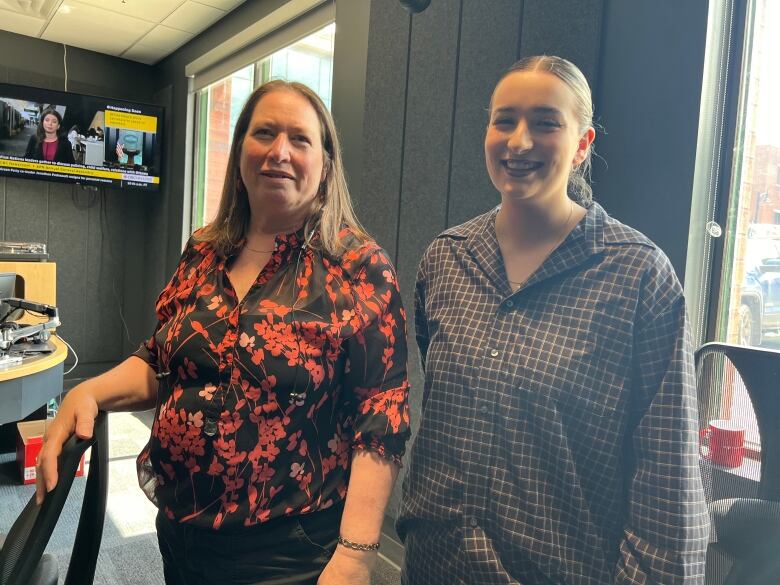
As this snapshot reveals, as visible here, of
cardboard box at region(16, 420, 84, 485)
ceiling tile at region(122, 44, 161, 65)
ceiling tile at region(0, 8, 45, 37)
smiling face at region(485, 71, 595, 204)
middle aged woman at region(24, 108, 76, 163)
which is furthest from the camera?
ceiling tile at region(122, 44, 161, 65)

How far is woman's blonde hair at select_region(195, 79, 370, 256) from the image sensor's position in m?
0.97

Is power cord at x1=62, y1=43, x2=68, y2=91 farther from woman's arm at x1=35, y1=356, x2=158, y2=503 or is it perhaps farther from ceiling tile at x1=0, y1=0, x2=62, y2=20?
woman's arm at x1=35, y1=356, x2=158, y2=503

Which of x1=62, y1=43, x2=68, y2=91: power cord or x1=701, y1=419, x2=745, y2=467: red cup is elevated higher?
x1=62, y1=43, x2=68, y2=91: power cord

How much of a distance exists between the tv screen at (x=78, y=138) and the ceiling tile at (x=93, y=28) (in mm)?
417

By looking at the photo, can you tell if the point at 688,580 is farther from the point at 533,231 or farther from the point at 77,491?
the point at 77,491

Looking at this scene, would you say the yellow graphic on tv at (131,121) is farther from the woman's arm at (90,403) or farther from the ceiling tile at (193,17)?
the woman's arm at (90,403)

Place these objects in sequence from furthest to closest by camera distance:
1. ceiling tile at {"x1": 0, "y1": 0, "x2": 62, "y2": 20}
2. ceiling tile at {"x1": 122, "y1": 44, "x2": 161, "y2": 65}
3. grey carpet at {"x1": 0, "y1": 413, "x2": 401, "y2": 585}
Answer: ceiling tile at {"x1": 122, "y1": 44, "x2": 161, "y2": 65} → ceiling tile at {"x1": 0, "y1": 0, "x2": 62, "y2": 20} → grey carpet at {"x1": 0, "y1": 413, "x2": 401, "y2": 585}

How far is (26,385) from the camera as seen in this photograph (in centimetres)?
172

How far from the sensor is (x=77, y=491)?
2732 millimetres

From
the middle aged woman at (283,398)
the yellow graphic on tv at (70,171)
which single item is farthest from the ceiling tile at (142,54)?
the middle aged woman at (283,398)

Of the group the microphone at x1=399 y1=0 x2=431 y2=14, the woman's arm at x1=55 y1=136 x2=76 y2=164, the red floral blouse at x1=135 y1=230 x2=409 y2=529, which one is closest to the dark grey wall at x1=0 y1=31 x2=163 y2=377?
the woman's arm at x1=55 y1=136 x2=76 y2=164

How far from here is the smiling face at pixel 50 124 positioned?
423cm

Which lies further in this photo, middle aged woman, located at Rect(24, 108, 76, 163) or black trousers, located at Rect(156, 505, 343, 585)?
middle aged woman, located at Rect(24, 108, 76, 163)

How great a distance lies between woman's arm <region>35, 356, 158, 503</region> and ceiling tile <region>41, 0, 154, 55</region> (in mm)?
3449
